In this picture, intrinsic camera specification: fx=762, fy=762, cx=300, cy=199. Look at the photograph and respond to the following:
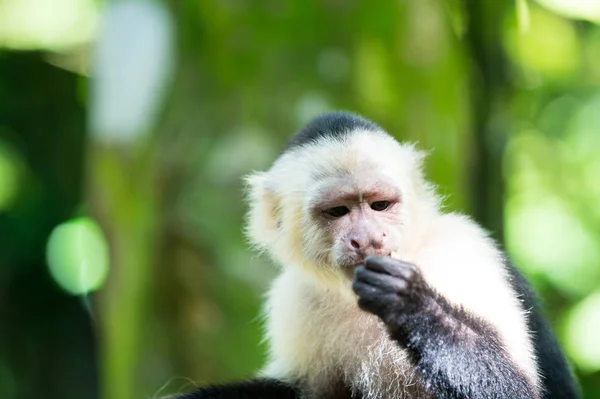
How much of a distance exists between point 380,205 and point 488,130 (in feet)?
7.79

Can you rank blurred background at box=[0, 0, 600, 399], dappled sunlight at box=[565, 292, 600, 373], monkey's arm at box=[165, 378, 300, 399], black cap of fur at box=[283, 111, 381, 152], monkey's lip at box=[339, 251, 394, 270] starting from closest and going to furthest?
1. monkey's lip at box=[339, 251, 394, 270]
2. black cap of fur at box=[283, 111, 381, 152]
3. monkey's arm at box=[165, 378, 300, 399]
4. blurred background at box=[0, 0, 600, 399]
5. dappled sunlight at box=[565, 292, 600, 373]

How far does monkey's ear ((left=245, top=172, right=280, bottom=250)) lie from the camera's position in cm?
337

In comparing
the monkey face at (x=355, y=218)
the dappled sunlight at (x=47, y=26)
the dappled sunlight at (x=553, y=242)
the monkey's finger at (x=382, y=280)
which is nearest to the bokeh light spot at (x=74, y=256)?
the dappled sunlight at (x=47, y=26)

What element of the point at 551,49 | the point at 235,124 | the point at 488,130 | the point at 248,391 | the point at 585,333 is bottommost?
the point at 248,391

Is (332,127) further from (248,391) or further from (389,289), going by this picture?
(248,391)

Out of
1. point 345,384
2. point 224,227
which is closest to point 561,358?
point 345,384

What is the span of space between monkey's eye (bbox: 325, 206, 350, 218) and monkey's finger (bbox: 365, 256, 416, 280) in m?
0.39

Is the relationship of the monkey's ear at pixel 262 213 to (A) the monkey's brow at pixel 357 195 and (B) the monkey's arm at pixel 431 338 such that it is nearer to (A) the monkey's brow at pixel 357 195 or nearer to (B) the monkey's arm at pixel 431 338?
(A) the monkey's brow at pixel 357 195

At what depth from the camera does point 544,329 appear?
11.0ft

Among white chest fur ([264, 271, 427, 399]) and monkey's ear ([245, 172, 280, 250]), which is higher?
monkey's ear ([245, 172, 280, 250])

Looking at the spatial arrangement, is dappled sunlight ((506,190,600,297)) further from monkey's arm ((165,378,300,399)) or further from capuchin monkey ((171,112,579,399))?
monkey's arm ((165,378,300,399))

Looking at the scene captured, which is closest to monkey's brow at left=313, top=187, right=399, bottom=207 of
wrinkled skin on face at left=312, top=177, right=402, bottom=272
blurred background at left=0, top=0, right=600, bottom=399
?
wrinkled skin on face at left=312, top=177, right=402, bottom=272

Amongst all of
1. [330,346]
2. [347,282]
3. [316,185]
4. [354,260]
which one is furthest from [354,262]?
[330,346]

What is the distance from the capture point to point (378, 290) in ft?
8.11
